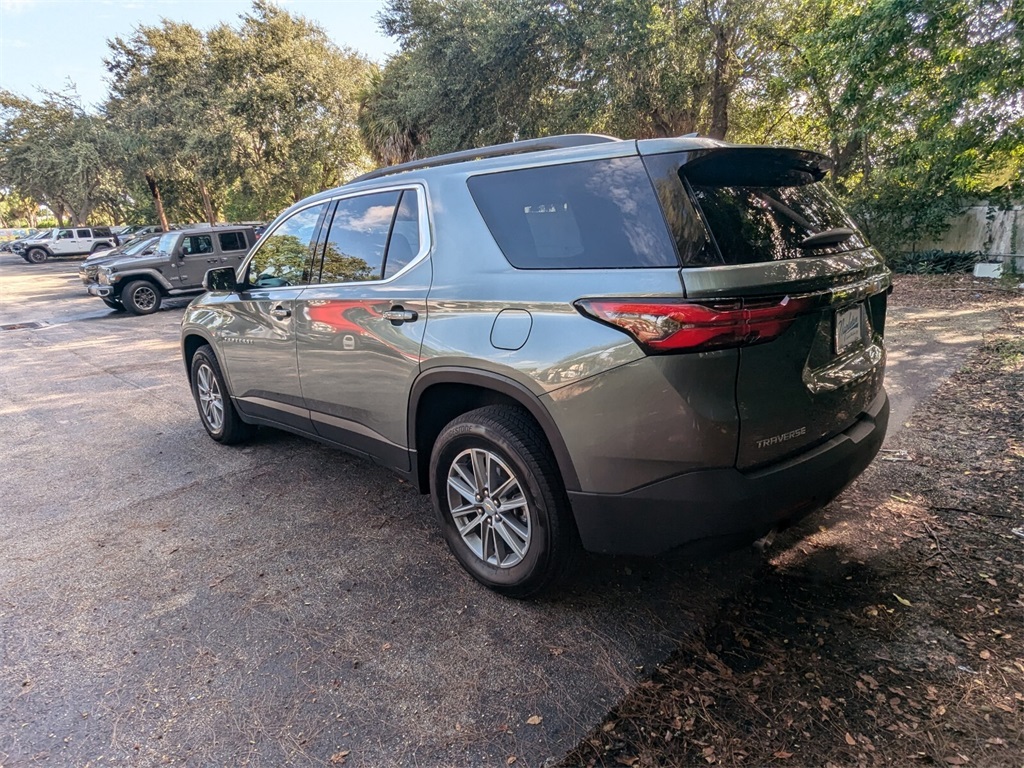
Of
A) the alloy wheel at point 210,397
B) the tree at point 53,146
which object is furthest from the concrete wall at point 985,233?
the tree at point 53,146

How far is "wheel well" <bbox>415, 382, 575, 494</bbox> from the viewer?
2.78m

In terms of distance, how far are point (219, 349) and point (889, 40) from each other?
35.8ft

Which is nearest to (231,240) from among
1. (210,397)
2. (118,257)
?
(118,257)

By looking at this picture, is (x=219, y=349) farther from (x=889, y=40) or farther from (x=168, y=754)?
(x=889, y=40)

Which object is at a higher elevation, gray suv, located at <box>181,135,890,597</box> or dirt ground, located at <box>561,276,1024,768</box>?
gray suv, located at <box>181,135,890,597</box>

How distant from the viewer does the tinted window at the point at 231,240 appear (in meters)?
14.8

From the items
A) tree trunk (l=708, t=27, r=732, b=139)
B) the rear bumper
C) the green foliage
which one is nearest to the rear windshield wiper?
the rear bumper

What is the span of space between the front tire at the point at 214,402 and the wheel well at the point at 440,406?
89.9 inches

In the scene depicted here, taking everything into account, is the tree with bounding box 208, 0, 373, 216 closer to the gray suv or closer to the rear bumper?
the gray suv

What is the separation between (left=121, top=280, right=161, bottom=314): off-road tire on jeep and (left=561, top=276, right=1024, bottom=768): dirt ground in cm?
1502

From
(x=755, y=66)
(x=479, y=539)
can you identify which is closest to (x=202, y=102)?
(x=755, y=66)

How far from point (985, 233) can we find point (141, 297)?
18242mm

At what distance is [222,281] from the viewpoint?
4.41 m

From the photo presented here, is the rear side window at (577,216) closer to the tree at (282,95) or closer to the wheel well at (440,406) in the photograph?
the wheel well at (440,406)
